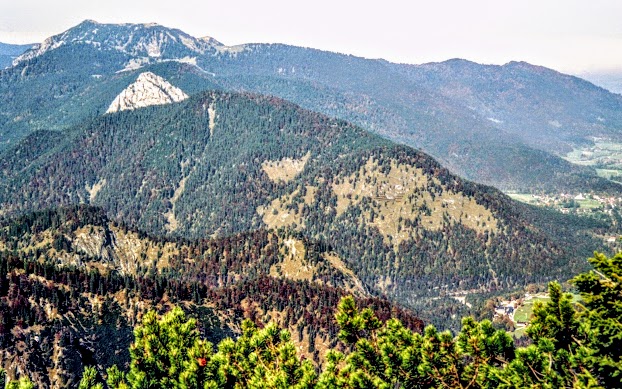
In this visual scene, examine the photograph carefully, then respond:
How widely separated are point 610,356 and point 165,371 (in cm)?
4052

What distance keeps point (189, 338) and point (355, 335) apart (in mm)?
16127

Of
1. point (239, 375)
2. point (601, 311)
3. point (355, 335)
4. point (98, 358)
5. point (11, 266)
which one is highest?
point (601, 311)

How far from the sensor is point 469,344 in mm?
48344

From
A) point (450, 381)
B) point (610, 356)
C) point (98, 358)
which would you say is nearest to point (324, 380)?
point (450, 381)

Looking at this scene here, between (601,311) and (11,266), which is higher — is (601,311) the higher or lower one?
the higher one

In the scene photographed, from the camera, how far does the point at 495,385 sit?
47438 millimetres

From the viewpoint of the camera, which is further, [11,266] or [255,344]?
[11,266]

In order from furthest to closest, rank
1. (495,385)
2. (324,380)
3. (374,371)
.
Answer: (374,371) < (495,385) < (324,380)

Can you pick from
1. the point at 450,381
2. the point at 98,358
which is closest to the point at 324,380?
the point at 450,381

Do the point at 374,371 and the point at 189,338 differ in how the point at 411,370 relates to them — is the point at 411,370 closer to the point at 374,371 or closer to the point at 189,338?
the point at 374,371

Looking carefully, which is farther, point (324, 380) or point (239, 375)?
point (239, 375)

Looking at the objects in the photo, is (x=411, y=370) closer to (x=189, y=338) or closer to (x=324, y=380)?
(x=324, y=380)

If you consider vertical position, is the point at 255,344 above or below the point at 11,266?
above

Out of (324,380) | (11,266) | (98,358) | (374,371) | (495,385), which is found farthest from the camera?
(11,266)
